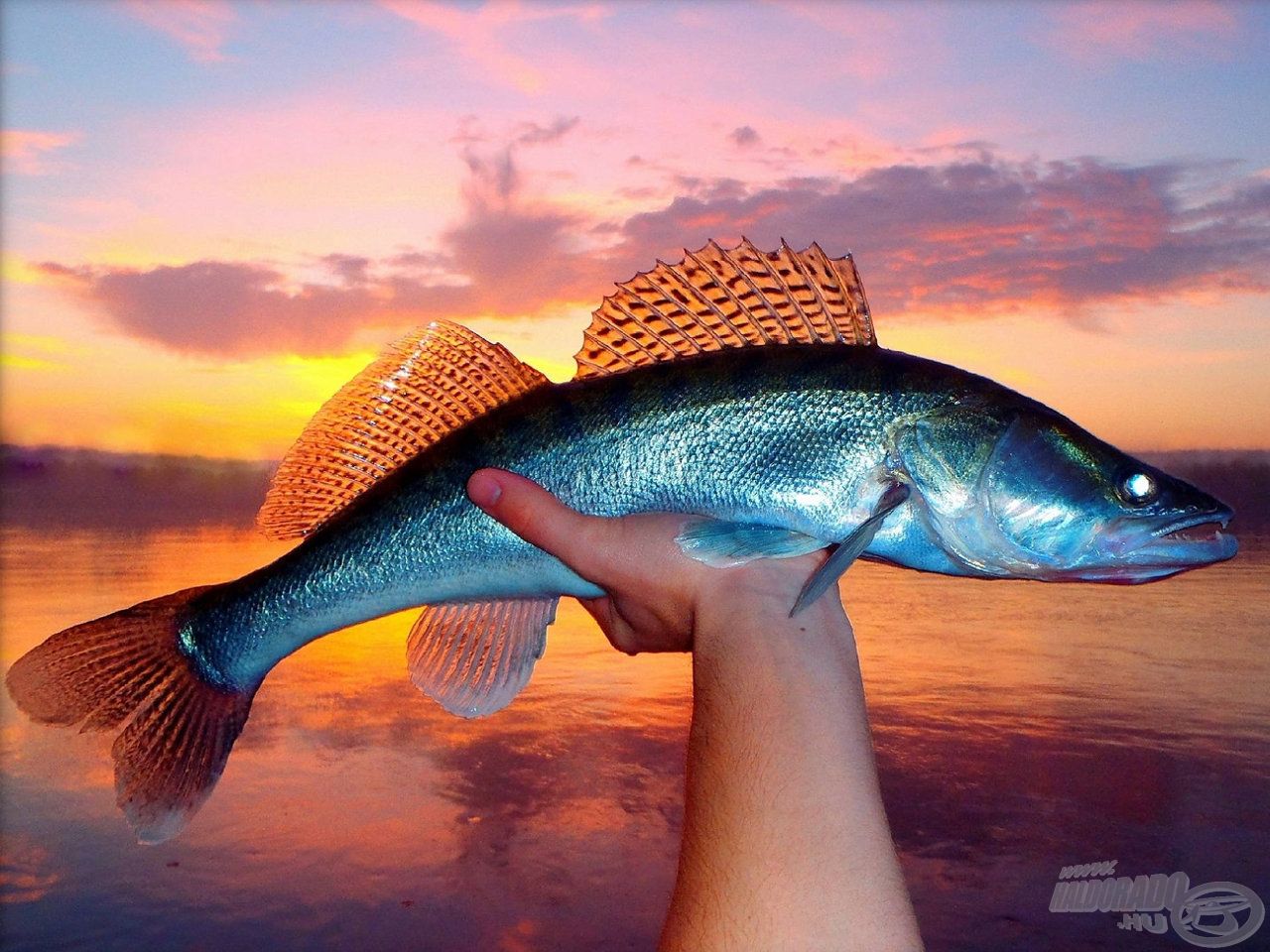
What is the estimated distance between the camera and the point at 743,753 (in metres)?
2.29

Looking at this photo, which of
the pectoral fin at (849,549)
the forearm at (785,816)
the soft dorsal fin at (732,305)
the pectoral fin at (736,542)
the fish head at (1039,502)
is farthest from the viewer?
the soft dorsal fin at (732,305)

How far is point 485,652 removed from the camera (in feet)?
11.6

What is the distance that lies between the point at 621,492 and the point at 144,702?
1939 millimetres

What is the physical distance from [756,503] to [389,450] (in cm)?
141

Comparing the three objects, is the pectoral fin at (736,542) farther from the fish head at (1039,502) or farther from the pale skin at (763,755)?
the fish head at (1039,502)

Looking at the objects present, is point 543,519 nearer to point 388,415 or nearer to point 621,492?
point 621,492

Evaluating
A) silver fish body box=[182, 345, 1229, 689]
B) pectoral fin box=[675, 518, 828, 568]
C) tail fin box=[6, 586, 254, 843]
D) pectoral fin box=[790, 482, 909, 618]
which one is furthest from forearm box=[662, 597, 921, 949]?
tail fin box=[6, 586, 254, 843]

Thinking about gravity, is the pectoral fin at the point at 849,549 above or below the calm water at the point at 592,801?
above

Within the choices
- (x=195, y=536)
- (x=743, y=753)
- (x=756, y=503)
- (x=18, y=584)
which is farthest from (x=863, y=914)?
(x=195, y=536)

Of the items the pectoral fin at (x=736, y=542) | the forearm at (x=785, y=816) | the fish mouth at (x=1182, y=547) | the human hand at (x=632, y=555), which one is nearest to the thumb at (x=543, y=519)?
the human hand at (x=632, y=555)

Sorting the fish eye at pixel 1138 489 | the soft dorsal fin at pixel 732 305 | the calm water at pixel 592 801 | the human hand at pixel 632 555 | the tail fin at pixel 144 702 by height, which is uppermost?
the soft dorsal fin at pixel 732 305

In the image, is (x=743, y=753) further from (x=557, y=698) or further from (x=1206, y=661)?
(x=1206, y=661)

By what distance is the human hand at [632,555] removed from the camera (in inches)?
119

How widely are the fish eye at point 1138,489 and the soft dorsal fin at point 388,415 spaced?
6.62 ft
